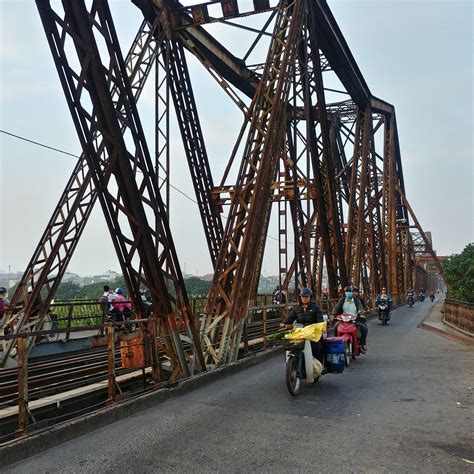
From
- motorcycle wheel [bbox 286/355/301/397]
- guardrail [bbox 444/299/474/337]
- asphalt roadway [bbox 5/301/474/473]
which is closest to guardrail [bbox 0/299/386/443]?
asphalt roadway [bbox 5/301/474/473]

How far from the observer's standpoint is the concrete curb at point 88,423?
4.18 meters

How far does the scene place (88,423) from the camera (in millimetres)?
5016

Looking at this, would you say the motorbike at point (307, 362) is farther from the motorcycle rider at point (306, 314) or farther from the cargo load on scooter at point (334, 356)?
the motorcycle rider at point (306, 314)

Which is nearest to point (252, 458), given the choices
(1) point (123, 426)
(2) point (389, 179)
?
(1) point (123, 426)

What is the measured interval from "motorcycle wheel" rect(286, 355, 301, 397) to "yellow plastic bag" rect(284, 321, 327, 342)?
0.33 metres

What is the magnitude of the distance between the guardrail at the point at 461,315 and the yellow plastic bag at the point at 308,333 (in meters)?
9.56

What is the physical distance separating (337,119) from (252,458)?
25.7 metres

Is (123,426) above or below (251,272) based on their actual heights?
below

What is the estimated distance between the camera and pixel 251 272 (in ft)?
28.9

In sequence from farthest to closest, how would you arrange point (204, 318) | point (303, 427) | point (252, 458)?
point (204, 318) < point (303, 427) < point (252, 458)

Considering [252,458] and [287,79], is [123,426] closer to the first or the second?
[252,458]

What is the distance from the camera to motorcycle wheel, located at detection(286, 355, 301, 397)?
6438 millimetres

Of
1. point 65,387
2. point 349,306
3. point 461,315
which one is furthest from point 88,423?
point 461,315

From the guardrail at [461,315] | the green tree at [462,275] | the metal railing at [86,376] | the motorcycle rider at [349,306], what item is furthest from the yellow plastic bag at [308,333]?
the green tree at [462,275]
